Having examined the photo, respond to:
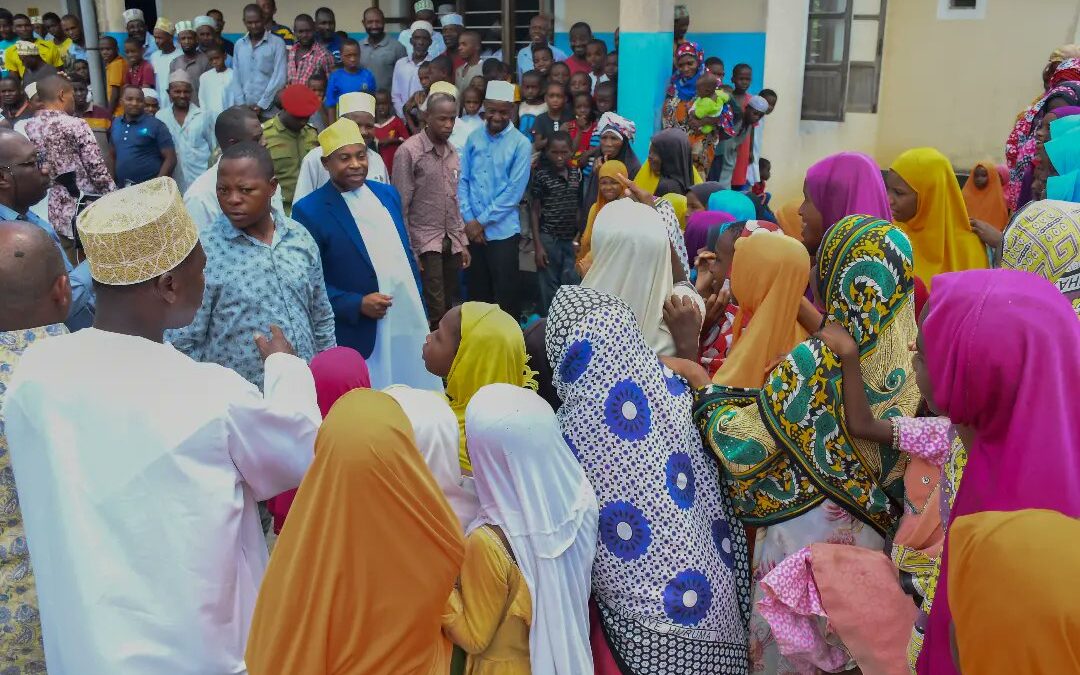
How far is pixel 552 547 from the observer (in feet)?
7.38

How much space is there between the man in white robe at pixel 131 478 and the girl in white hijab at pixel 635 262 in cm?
142

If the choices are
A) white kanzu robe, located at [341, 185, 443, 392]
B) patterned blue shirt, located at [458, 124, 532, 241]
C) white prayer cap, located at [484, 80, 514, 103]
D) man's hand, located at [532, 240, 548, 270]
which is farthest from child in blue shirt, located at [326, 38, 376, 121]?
white kanzu robe, located at [341, 185, 443, 392]

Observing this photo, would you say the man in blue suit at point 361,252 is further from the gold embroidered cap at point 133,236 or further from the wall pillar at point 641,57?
the wall pillar at point 641,57

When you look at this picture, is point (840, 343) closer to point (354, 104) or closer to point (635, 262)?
point (635, 262)

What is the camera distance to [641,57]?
31.1 ft

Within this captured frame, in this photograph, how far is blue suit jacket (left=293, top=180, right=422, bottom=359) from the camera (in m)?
4.34

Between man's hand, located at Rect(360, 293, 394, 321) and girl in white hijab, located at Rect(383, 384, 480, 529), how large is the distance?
1830 mm

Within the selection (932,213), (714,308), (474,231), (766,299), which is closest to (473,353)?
(766,299)

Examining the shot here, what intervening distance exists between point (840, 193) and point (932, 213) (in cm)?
130

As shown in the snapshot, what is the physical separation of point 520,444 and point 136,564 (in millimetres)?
874

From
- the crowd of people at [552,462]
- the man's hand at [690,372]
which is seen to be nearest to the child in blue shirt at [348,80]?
the crowd of people at [552,462]

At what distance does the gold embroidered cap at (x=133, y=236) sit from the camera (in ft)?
7.00

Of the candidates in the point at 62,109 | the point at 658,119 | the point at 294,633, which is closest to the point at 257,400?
the point at 294,633

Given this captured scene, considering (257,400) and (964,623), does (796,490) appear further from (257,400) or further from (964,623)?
(257,400)
